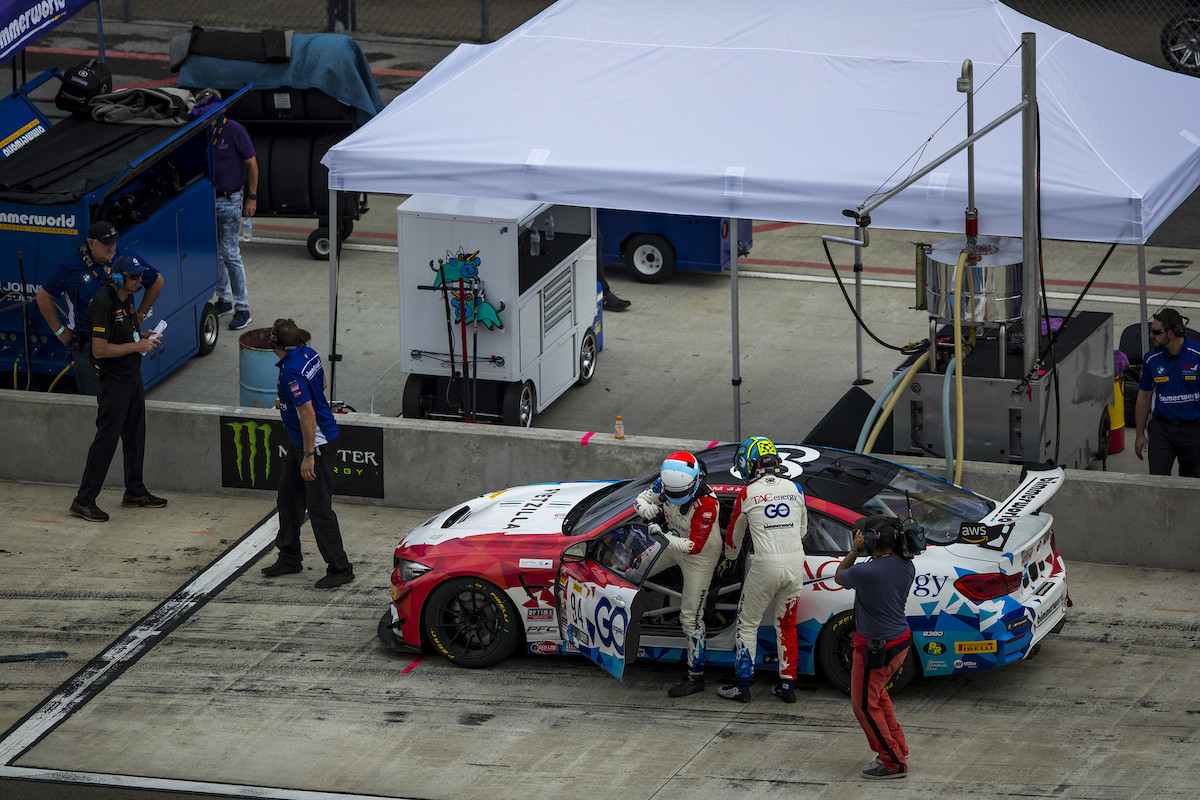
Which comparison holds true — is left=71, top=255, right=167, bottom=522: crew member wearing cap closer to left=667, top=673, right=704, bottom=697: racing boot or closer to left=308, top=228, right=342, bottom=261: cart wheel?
left=667, top=673, right=704, bottom=697: racing boot

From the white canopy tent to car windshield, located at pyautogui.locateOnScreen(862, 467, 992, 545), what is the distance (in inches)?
99.1

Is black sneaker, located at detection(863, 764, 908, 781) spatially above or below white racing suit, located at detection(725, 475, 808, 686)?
below

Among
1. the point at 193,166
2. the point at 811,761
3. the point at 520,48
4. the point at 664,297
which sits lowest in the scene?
the point at 811,761

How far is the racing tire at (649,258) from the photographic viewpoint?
1720 centimetres

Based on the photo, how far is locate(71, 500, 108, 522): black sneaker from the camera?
1227cm

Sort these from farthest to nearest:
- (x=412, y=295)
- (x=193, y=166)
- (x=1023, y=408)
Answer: (x=193, y=166)
(x=412, y=295)
(x=1023, y=408)

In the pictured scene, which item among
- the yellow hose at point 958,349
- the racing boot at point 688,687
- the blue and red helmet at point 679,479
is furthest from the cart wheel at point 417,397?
the blue and red helmet at point 679,479

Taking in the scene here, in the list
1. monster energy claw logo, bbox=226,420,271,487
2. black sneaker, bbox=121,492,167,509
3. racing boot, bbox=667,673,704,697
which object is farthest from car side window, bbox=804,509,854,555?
black sneaker, bbox=121,492,167,509

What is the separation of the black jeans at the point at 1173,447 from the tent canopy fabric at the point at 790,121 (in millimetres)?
1365

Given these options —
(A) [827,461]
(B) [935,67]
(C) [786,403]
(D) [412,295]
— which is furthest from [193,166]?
(A) [827,461]

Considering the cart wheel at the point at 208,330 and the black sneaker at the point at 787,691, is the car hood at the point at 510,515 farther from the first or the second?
the cart wheel at the point at 208,330

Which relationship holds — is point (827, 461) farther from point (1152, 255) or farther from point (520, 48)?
point (1152, 255)

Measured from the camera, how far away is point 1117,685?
30.9 ft

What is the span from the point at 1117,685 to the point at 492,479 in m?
4.81
